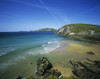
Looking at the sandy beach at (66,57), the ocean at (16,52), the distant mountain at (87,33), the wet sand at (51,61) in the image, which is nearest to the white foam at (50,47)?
the ocean at (16,52)

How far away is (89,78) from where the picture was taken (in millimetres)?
6289

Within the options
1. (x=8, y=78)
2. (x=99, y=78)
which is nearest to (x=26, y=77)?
(x=8, y=78)

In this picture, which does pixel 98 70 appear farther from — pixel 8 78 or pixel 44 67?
pixel 8 78

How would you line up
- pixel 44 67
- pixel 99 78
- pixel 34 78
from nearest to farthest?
1. pixel 99 78
2. pixel 34 78
3. pixel 44 67

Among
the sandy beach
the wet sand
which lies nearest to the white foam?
the sandy beach

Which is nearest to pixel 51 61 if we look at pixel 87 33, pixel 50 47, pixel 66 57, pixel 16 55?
pixel 66 57

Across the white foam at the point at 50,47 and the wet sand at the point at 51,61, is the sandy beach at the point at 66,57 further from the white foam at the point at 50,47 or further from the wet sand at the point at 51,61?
the white foam at the point at 50,47

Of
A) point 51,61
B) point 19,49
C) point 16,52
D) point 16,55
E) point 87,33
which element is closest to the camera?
point 51,61

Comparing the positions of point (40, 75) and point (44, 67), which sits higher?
point (44, 67)

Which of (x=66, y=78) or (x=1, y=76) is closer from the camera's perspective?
(x=66, y=78)

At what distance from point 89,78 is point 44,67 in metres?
5.91

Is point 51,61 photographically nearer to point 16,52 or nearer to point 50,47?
point 50,47

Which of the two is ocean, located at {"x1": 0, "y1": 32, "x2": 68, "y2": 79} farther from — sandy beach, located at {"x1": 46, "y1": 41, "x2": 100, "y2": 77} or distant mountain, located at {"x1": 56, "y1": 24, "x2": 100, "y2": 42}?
distant mountain, located at {"x1": 56, "y1": 24, "x2": 100, "y2": 42}

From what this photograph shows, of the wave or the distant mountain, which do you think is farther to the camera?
the distant mountain
